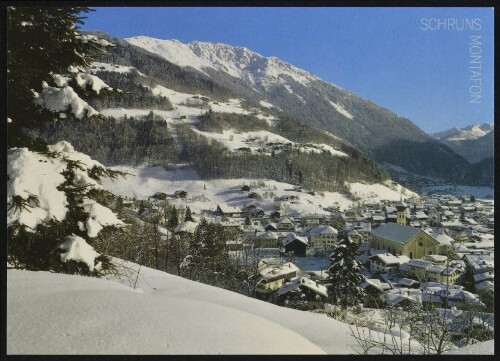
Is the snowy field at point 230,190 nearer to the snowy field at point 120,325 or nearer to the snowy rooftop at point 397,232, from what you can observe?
the snowy rooftop at point 397,232

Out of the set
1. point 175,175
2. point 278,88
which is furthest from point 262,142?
point 278,88

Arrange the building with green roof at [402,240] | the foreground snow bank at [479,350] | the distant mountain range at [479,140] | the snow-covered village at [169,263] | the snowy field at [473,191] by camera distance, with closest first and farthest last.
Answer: the snow-covered village at [169,263] → the foreground snow bank at [479,350] → the distant mountain range at [479,140] → the snowy field at [473,191] → the building with green roof at [402,240]

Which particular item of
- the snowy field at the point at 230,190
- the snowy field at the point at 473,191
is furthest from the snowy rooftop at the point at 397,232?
the snowy field at the point at 230,190

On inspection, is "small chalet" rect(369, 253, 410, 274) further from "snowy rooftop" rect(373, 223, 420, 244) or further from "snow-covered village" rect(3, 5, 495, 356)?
"snowy rooftop" rect(373, 223, 420, 244)

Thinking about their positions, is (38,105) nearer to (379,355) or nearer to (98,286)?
(98,286)

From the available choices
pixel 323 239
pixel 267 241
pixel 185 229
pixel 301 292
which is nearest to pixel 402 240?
pixel 323 239
